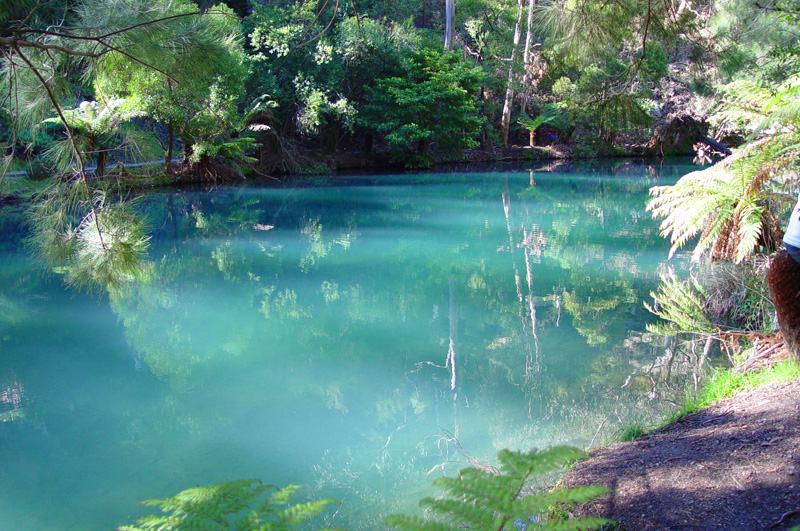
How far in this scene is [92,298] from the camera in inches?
248

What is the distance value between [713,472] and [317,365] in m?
2.93

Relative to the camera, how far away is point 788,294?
2975 mm

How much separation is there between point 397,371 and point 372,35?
15.1 m

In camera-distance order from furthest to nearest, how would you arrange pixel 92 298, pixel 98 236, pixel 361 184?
pixel 361 184, pixel 92 298, pixel 98 236

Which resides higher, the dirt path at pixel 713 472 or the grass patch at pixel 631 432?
the dirt path at pixel 713 472

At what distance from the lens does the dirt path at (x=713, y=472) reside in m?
2.02

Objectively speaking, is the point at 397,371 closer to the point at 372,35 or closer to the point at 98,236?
the point at 98,236

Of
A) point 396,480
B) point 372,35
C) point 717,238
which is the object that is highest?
point 372,35

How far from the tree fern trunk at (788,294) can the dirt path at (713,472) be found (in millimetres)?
245

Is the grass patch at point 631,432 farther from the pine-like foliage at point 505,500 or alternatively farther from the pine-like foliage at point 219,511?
the pine-like foliage at point 219,511

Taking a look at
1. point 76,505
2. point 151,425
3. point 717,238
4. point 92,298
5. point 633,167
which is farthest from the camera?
point 633,167

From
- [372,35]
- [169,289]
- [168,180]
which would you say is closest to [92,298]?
[169,289]

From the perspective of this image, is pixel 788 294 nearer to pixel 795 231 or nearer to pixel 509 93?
pixel 795 231

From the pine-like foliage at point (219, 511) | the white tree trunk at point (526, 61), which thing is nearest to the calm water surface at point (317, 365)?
the pine-like foliage at point (219, 511)
